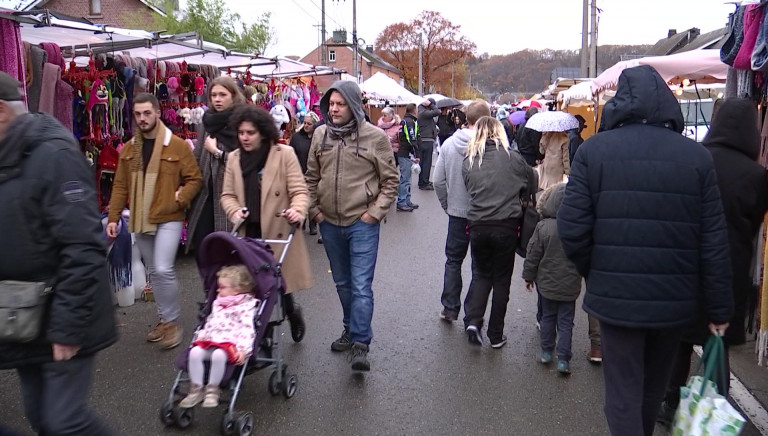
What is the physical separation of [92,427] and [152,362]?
95.8 inches

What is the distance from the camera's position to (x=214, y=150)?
234 inches

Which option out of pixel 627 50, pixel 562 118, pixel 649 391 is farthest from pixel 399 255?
pixel 627 50

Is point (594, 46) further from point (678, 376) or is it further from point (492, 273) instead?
point (678, 376)

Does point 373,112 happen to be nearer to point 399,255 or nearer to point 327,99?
point 399,255

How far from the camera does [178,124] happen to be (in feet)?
27.8

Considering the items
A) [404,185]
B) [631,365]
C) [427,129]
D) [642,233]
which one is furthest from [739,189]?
[427,129]

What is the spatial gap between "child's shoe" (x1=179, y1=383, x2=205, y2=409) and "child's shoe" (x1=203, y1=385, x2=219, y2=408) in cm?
6

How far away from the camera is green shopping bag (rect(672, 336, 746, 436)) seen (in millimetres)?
2811

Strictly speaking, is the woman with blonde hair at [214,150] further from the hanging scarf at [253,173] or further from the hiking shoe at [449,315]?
the hiking shoe at [449,315]

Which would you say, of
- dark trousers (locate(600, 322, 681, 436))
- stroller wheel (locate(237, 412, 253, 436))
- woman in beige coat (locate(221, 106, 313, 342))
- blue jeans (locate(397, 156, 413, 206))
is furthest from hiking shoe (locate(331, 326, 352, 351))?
blue jeans (locate(397, 156, 413, 206))

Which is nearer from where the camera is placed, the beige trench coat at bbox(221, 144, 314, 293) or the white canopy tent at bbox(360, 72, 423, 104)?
the beige trench coat at bbox(221, 144, 314, 293)

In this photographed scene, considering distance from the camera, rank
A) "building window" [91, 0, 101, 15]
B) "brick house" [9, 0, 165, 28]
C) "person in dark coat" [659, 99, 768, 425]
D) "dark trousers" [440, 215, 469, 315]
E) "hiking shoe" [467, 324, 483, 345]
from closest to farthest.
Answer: "person in dark coat" [659, 99, 768, 425] < "hiking shoe" [467, 324, 483, 345] < "dark trousers" [440, 215, 469, 315] < "brick house" [9, 0, 165, 28] < "building window" [91, 0, 101, 15]

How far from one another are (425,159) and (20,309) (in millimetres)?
13917

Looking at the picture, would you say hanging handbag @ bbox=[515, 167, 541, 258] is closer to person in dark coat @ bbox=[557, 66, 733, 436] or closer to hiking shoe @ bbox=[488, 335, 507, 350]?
hiking shoe @ bbox=[488, 335, 507, 350]
